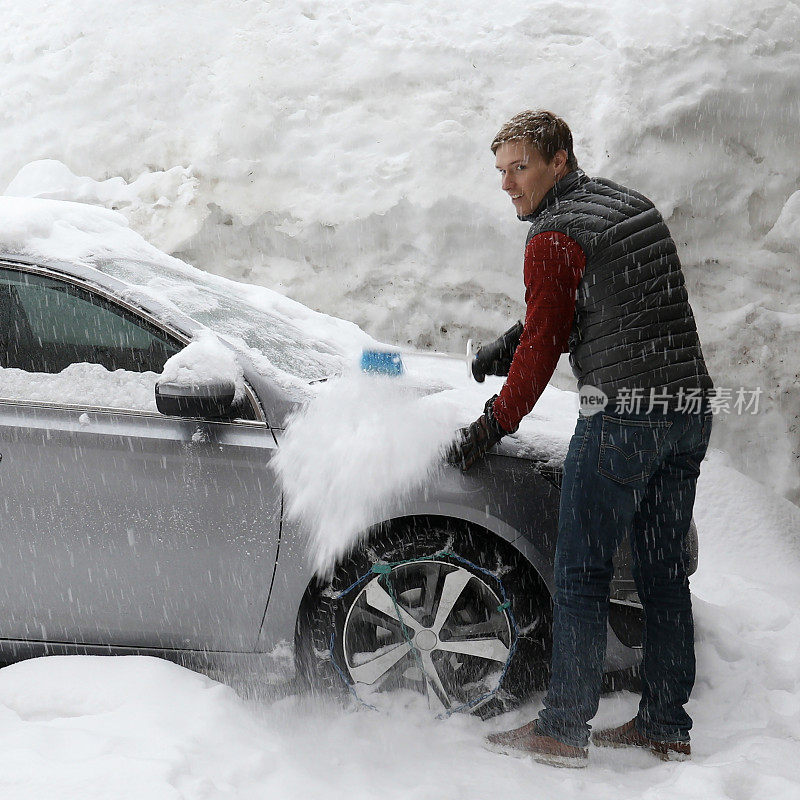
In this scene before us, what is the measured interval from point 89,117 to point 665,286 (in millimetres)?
8075

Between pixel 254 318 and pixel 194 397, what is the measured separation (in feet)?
2.83

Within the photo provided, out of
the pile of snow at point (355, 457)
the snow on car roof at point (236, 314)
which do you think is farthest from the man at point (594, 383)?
the snow on car roof at point (236, 314)

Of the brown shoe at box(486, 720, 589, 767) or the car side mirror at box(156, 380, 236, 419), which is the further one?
the brown shoe at box(486, 720, 589, 767)

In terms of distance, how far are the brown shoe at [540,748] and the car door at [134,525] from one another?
0.86 meters

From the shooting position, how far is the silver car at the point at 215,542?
8.23ft

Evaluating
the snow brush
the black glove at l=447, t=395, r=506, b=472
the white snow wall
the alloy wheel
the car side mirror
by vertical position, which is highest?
the white snow wall

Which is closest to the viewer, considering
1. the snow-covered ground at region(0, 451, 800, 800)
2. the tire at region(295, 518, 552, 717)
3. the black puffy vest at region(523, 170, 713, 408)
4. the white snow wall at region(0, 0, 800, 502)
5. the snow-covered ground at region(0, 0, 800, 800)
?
the snow-covered ground at region(0, 451, 800, 800)

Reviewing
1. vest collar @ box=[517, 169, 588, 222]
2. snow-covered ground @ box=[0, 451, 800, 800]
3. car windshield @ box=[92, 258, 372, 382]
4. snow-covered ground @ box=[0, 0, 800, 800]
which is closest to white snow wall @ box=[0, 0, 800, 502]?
snow-covered ground @ box=[0, 0, 800, 800]

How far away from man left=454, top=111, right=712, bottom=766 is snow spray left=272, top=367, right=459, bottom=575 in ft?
0.52

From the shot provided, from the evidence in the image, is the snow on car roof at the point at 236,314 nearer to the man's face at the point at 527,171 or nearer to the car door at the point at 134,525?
the car door at the point at 134,525

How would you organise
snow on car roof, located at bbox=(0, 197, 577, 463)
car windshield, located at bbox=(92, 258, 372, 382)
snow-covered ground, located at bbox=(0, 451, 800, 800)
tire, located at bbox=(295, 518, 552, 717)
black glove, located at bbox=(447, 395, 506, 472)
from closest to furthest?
snow-covered ground, located at bbox=(0, 451, 800, 800)
black glove, located at bbox=(447, 395, 506, 472)
tire, located at bbox=(295, 518, 552, 717)
snow on car roof, located at bbox=(0, 197, 577, 463)
car windshield, located at bbox=(92, 258, 372, 382)

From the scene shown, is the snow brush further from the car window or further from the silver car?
the car window

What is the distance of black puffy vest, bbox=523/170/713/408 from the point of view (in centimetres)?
233

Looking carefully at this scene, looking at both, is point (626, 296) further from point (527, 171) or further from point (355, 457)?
point (355, 457)
